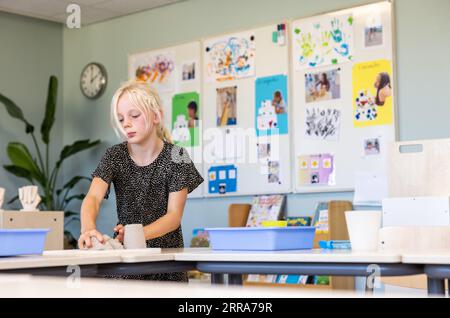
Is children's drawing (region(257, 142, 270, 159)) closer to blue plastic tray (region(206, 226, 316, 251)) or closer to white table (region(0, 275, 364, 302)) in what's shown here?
blue plastic tray (region(206, 226, 316, 251))

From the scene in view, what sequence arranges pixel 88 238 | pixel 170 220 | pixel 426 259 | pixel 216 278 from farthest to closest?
pixel 170 220 → pixel 216 278 → pixel 88 238 → pixel 426 259

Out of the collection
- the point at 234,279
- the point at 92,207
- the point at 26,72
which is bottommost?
the point at 234,279

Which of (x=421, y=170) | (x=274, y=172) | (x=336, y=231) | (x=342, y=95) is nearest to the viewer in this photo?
(x=421, y=170)

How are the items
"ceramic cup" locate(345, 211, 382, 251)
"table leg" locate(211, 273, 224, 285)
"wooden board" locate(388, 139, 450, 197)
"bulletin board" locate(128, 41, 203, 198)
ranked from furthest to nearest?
1. "bulletin board" locate(128, 41, 203, 198)
2. "wooden board" locate(388, 139, 450, 197)
3. "table leg" locate(211, 273, 224, 285)
4. "ceramic cup" locate(345, 211, 382, 251)

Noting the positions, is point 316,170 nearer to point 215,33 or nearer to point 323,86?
point 323,86

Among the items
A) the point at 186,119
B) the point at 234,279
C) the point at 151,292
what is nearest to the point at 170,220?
the point at 234,279

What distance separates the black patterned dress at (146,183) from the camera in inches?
103

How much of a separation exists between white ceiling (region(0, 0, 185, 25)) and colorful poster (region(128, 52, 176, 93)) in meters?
0.39

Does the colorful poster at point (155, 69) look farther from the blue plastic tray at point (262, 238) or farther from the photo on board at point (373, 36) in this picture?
the blue plastic tray at point (262, 238)

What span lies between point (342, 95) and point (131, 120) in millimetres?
2587

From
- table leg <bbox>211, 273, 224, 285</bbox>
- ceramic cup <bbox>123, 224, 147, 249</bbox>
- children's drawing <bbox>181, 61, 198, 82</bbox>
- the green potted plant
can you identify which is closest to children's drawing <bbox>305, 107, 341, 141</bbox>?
children's drawing <bbox>181, 61, 198, 82</bbox>

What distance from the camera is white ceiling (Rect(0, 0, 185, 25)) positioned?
5.96m

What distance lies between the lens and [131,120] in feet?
8.50
